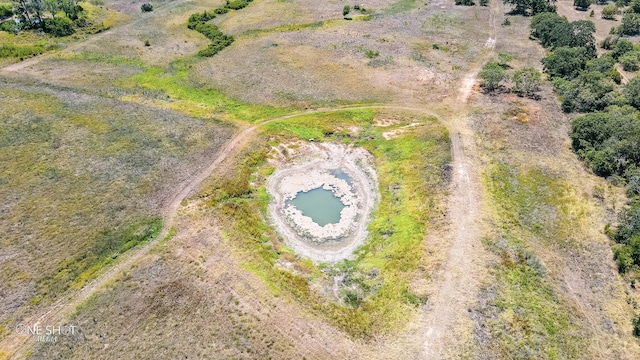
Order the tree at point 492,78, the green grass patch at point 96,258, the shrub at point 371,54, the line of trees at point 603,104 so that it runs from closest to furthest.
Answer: the green grass patch at point 96,258
the line of trees at point 603,104
the tree at point 492,78
the shrub at point 371,54

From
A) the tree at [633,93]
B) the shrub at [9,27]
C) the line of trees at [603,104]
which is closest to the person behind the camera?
the line of trees at [603,104]

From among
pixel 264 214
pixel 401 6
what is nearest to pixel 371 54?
pixel 401 6

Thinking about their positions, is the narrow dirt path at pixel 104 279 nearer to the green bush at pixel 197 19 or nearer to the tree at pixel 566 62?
the green bush at pixel 197 19

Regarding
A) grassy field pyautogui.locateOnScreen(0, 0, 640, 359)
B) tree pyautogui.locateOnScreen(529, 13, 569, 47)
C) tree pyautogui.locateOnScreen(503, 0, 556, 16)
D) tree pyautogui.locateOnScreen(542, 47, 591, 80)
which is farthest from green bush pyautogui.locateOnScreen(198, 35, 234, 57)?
tree pyautogui.locateOnScreen(503, 0, 556, 16)

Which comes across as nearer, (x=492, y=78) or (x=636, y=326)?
(x=636, y=326)

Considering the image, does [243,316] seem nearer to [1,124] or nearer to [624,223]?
[624,223]

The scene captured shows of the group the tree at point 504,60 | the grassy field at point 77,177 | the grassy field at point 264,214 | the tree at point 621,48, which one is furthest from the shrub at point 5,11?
the tree at point 621,48

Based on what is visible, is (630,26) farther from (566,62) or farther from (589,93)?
(589,93)
